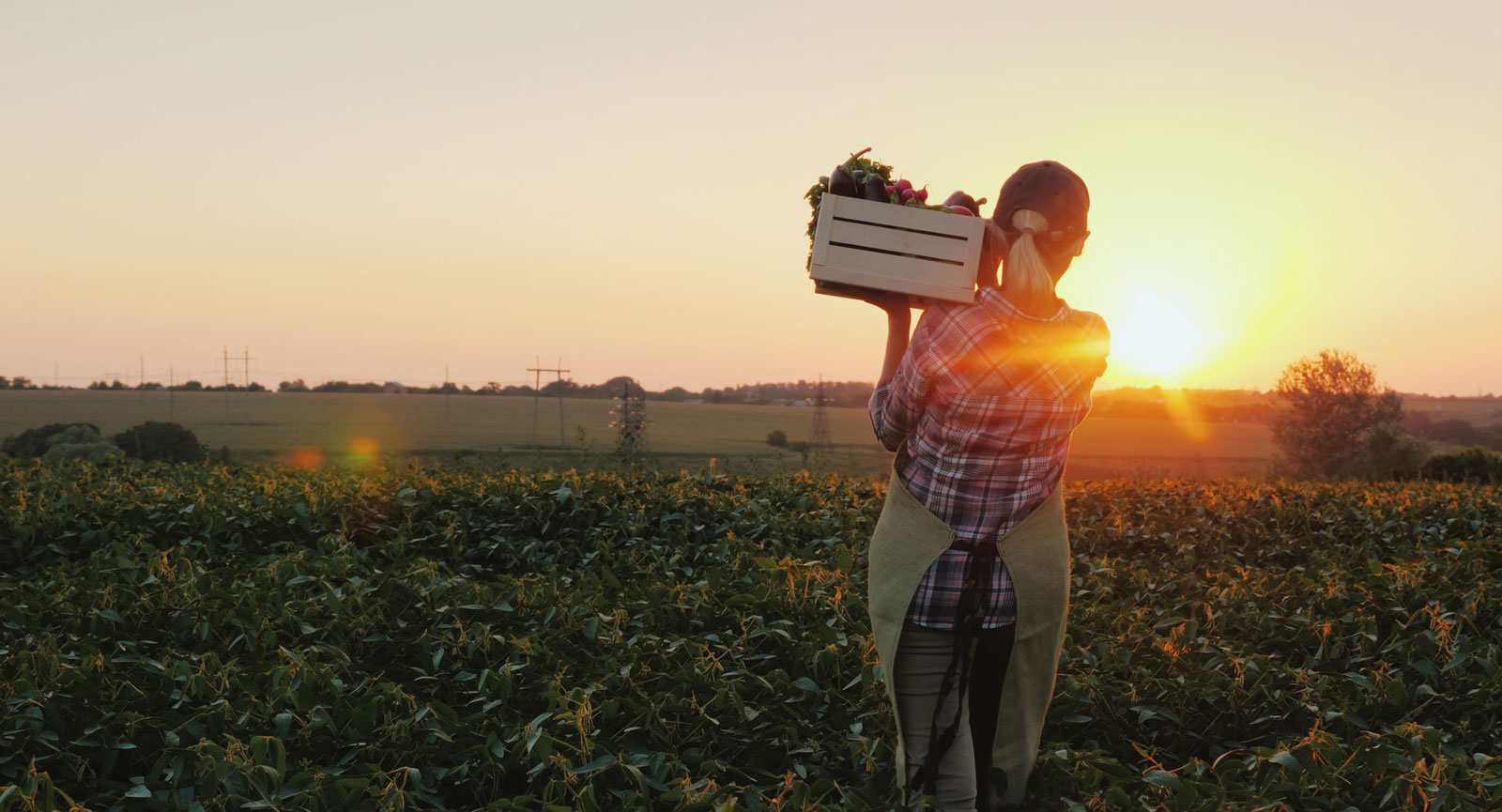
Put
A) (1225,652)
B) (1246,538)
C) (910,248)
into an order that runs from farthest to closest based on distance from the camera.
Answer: (1246,538), (1225,652), (910,248)

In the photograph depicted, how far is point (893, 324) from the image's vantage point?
2.87 meters

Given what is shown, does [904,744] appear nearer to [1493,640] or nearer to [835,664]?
[835,664]

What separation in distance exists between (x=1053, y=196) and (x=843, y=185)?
62 centimetres

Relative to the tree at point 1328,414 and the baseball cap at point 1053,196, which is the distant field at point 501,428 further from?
the baseball cap at point 1053,196

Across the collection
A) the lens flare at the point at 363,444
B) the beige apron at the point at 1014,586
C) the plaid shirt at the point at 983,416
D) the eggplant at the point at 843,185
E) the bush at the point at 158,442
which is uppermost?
the eggplant at the point at 843,185

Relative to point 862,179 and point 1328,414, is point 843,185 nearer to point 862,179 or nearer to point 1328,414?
point 862,179

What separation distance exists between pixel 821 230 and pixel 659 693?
194cm

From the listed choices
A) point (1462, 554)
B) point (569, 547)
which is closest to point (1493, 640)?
point (1462, 554)

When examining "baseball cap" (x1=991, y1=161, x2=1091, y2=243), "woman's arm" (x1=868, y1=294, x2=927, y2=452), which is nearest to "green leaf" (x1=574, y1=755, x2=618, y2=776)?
"woman's arm" (x1=868, y1=294, x2=927, y2=452)

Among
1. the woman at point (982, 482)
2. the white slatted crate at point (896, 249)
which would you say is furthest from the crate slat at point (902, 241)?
the woman at point (982, 482)

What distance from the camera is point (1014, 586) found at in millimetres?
2822

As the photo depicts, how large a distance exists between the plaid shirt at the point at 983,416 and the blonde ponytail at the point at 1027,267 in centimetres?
4

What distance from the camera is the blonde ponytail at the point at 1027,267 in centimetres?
264

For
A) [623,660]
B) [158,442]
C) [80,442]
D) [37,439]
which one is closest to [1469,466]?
[623,660]
